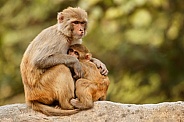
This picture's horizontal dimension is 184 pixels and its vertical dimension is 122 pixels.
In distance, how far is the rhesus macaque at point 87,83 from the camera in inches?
407

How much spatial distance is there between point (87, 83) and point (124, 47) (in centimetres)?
897

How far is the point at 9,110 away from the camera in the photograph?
10570 mm

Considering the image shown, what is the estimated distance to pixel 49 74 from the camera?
10.5 meters

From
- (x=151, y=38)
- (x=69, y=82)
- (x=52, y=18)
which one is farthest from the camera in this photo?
(x=52, y=18)

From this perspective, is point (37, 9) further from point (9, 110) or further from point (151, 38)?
point (9, 110)

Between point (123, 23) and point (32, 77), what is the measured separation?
335 inches

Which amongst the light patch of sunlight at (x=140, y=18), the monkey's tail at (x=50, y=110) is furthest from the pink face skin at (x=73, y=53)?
the light patch of sunlight at (x=140, y=18)

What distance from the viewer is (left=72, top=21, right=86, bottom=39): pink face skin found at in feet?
35.3

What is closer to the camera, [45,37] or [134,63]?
[45,37]

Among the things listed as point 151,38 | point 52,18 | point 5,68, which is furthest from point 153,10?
point 5,68

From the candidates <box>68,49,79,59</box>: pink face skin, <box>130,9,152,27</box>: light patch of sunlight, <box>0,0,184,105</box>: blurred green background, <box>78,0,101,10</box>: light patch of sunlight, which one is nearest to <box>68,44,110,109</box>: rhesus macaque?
<box>68,49,79,59</box>: pink face skin

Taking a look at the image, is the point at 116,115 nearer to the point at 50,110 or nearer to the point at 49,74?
the point at 50,110

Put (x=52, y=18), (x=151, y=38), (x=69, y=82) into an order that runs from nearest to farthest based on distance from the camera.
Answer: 1. (x=69, y=82)
2. (x=151, y=38)
3. (x=52, y=18)

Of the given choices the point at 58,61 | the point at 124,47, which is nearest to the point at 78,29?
the point at 58,61
